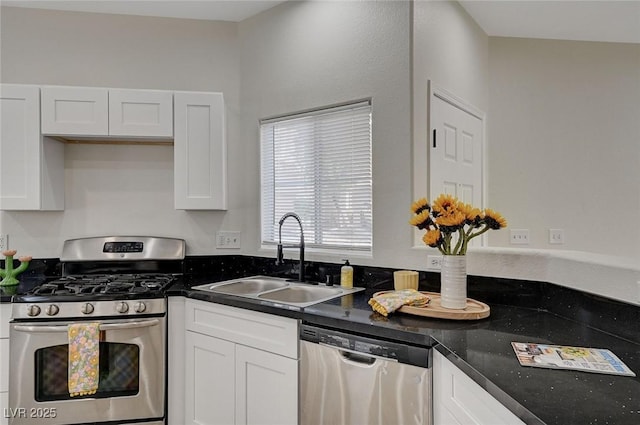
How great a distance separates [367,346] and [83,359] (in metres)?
1.51

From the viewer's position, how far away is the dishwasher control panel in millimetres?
1401

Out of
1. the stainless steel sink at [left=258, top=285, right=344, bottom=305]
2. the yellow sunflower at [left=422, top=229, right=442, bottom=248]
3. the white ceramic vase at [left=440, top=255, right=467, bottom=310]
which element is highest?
the yellow sunflower at [left=422, top=229, right=442, bottom=248]

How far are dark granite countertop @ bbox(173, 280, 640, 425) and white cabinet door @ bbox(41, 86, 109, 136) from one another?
56.1 inches

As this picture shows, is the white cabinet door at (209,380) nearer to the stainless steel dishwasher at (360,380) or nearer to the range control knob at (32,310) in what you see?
the stainless steel dishwasher at (360,380)

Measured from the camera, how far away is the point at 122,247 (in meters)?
2.80

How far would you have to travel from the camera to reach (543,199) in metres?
2.99

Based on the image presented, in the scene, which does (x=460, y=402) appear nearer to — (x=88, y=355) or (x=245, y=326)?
(x=245, y=326)

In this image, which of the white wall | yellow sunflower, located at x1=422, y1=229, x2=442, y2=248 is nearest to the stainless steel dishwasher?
yellow sunflower, located at x1=422, y1=229, x2=442, y2=248

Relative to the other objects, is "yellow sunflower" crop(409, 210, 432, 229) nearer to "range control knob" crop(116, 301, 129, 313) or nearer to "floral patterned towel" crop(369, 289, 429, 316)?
"floral patterned towel" crop(369, 289, 429, 316)

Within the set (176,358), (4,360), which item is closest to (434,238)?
(176,358)

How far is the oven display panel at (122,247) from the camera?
110 inches

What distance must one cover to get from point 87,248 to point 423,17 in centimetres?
268

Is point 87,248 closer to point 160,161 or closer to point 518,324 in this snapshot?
point 160,161

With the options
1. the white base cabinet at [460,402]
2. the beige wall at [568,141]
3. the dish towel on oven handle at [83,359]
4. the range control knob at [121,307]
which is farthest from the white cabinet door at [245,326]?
the beige wall at [568,141]
